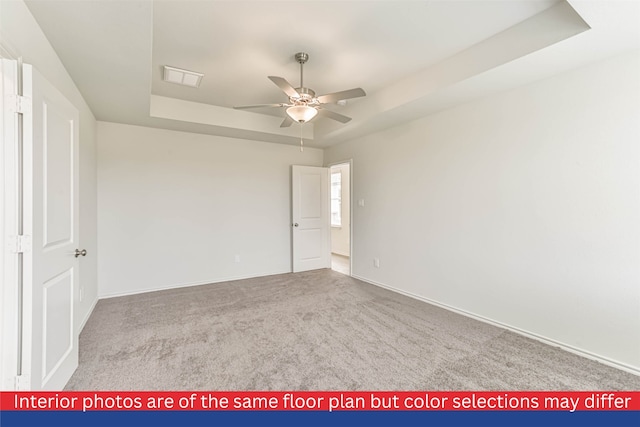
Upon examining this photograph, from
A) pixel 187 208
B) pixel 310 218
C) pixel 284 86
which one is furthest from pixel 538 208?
pixel 187 208

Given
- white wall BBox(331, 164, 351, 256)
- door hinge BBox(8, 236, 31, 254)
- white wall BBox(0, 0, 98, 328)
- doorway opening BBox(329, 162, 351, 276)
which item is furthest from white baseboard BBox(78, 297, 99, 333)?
white wall BBox(331, 164, 351, 256)

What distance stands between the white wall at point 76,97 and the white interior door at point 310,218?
113 inches

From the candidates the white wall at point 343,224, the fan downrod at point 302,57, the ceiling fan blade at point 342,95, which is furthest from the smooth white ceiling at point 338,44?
the white wall at point 343,224

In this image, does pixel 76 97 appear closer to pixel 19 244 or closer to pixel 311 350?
pixel 19 244

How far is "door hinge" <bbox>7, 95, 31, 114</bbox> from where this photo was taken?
1.49 meters

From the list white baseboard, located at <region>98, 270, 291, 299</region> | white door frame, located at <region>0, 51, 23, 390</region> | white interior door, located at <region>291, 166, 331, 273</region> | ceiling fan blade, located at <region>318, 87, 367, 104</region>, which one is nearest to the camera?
white door frame, located at <region>0, 51, 23, 390</region>

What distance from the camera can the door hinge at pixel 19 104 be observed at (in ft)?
4.88

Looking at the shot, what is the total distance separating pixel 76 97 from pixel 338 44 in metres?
2.57

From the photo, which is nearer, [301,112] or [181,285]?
[301,112]

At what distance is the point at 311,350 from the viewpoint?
2.40m

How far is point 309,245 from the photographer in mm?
5363

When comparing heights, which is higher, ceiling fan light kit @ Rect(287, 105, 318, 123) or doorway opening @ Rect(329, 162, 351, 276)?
ceiling fan light kit @ Rect(287, 105, 318, 123)

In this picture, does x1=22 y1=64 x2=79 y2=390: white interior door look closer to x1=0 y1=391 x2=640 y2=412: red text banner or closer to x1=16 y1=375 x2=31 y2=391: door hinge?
x1=16 y1=375 x2=31 y2=391: door hinge

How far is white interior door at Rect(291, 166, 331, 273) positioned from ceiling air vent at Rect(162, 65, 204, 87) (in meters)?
2.24
